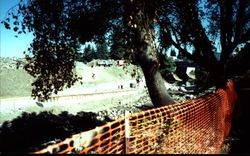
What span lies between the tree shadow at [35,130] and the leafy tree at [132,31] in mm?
9295

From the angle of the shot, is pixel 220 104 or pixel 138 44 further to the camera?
pixel 220 104

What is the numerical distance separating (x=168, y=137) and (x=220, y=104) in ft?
13.6

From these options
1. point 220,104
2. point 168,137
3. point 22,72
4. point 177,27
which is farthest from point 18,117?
point 22,72

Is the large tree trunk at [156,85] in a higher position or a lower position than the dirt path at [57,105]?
higher

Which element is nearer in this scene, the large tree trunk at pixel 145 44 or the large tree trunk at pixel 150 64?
the large tree trunk at pixel 145 44

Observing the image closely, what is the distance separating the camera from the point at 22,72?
84.4m

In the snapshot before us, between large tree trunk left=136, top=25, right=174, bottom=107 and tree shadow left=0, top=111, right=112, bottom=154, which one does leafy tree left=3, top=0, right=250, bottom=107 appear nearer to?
large tree trunk left=136, top=25, right=174, bottom=107

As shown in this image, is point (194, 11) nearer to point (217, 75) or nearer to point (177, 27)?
point (177, 27)

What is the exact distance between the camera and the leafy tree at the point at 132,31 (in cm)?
955

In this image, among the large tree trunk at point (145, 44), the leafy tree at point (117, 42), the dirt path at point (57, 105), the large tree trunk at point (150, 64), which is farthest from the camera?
the dirt path at point (57, 105)

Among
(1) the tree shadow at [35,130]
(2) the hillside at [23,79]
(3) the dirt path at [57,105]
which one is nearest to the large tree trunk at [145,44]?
(1) the tree shadow at [35,130]

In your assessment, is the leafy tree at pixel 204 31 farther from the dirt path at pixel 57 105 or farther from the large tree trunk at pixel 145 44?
the dirt path at pixel 57 105

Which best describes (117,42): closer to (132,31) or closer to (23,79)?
(132,31)

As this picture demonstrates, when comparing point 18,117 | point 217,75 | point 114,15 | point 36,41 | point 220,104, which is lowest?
point 18,117
